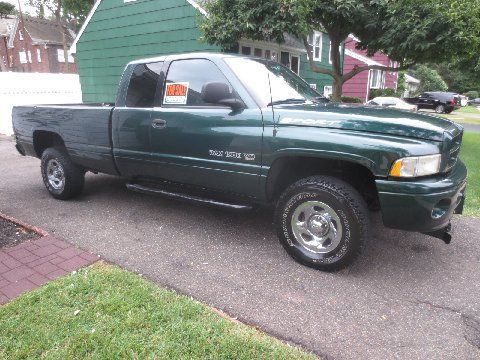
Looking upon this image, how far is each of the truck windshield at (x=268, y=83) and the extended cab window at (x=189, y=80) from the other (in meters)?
0.21

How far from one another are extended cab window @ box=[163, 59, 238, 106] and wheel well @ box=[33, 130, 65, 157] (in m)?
2.10

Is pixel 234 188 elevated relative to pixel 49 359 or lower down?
elevated

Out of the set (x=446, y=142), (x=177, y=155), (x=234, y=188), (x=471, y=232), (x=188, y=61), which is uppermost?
(x=188, y=61)

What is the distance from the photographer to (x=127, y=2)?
40.9ft

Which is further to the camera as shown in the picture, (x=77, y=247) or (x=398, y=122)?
(x=77, y=247)

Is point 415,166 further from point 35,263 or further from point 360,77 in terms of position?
point 360,77

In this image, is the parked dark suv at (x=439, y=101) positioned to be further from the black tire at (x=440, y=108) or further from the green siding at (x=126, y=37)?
the green siding at (x=126, y=37)

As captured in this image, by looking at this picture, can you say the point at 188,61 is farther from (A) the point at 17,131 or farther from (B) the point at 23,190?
(B) the point at 23,190

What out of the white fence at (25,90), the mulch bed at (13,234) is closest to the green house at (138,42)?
the white fence at (25,90)

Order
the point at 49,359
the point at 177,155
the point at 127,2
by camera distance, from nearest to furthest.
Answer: the point at 49,359 → the point at 177,155 → the point at 127,2

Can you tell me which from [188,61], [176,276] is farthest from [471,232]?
[188,61]

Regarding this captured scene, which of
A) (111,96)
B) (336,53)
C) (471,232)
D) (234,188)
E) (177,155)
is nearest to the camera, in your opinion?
(234,188)

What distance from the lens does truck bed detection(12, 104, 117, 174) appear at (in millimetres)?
4504

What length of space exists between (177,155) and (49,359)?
2206mm
